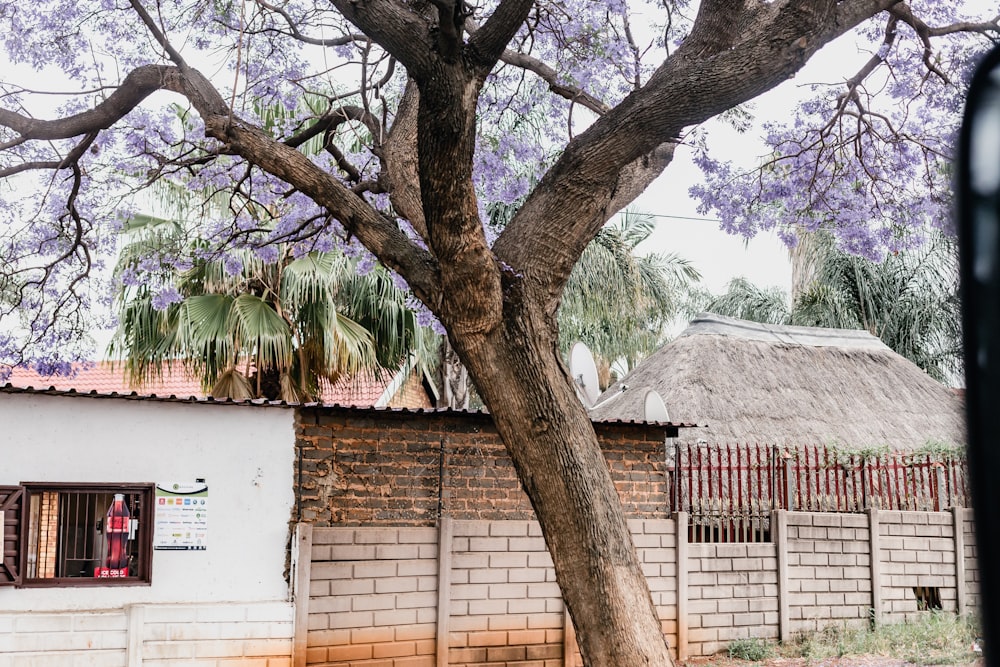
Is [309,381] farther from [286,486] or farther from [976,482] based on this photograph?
[976,482]

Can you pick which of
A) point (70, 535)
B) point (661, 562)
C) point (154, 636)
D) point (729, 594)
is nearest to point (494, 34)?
point (70, 535)

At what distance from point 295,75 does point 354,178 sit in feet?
7.07

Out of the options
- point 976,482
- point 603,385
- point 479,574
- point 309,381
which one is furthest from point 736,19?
point 603,385

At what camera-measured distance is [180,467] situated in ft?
30.7

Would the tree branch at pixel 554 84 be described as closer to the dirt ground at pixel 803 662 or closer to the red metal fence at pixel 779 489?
the red metal fence at pixel 779 489

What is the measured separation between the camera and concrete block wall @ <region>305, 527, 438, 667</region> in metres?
9.66

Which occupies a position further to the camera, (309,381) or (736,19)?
(309,381)

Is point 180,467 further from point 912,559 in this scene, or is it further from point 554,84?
point 912,559

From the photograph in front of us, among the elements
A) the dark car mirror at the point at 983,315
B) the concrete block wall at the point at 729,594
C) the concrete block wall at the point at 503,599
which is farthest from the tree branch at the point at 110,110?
the dark car mirror at the point at 983,315

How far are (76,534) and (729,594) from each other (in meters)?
7.10

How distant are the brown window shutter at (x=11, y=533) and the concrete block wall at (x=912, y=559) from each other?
993 centimetres

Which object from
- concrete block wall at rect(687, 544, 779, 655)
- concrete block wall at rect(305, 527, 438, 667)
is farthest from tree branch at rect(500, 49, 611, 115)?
concrete block wall at rect(687, 544, 779, 655)

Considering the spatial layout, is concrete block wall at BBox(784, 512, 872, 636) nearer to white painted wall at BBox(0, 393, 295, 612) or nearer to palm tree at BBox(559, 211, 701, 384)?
white painted wall at BBox(0, 393, 295, 612)

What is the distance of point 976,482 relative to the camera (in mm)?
831
